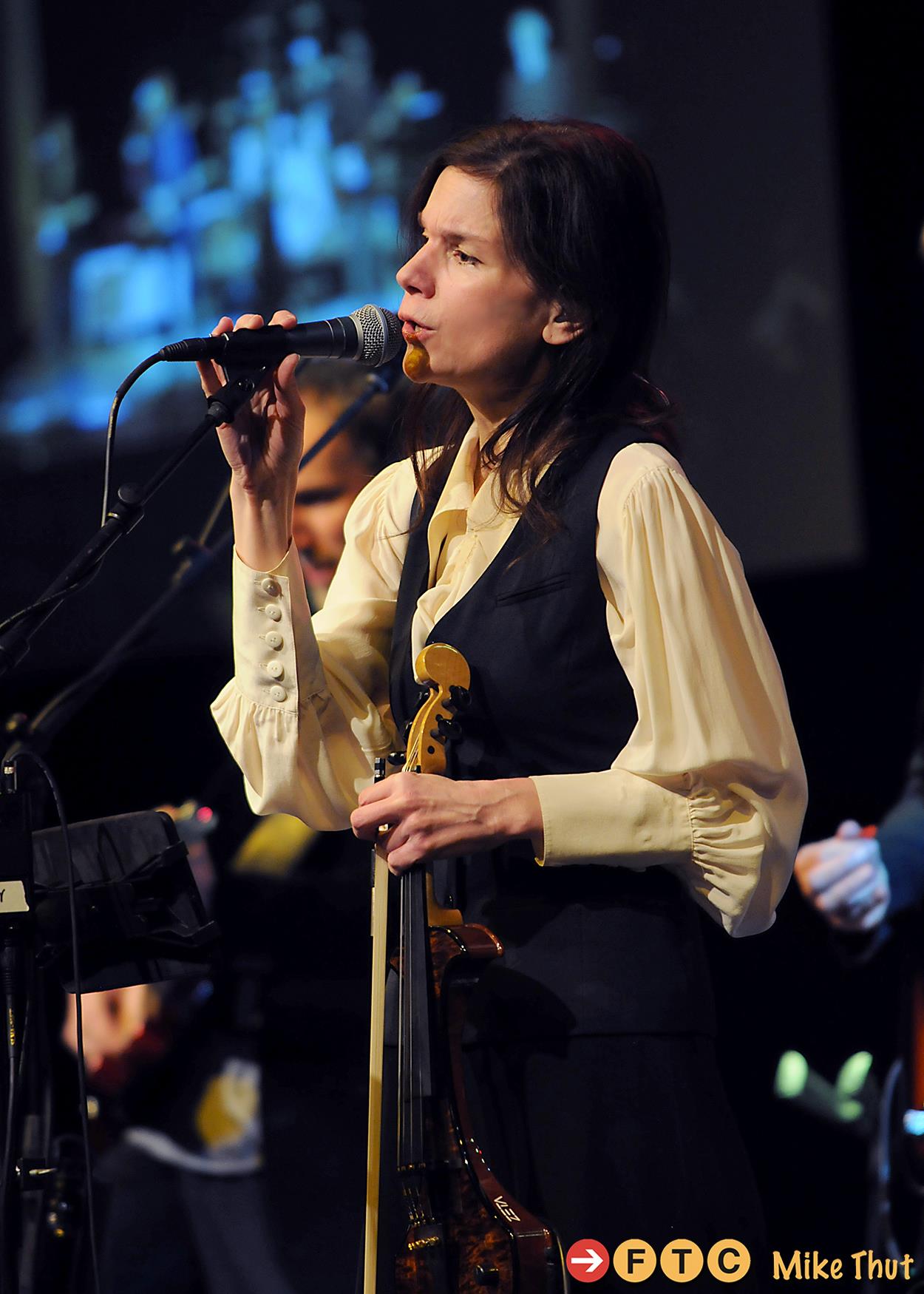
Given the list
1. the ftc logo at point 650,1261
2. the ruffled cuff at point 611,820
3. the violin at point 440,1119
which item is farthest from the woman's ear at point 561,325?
the ftc logo at point 650,1261

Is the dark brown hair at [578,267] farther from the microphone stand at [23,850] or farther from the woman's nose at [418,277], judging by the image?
the microphone stand at [23,850]

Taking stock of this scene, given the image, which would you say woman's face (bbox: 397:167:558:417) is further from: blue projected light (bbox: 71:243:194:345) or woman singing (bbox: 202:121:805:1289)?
blue projected light (bbox: 71:243:194:345)

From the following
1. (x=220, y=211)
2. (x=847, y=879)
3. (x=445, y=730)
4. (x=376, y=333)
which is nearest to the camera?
(x=445, y=730)

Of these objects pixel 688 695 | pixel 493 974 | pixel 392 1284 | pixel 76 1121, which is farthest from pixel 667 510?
pixel 76 1121

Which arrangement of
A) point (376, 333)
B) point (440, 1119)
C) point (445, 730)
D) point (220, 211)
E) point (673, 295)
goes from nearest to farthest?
point (440, 1119) → point (445, 730) → point (376, 333) → point (673, 295) → point (220, 211)

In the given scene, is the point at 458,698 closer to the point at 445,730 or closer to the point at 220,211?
the point at 445,730

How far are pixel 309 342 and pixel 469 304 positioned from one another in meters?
0.19

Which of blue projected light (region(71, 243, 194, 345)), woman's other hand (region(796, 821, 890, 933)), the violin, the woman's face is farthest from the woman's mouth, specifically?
blue projected light (region(71, 243, 194, 345))

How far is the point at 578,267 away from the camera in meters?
1.67

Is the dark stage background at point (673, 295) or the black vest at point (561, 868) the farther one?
the dark stage background at point (673, 295)

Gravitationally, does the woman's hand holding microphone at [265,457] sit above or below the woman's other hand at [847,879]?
above

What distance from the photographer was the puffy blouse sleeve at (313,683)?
67.0 inches

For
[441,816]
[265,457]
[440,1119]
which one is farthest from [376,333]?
[440,1119]

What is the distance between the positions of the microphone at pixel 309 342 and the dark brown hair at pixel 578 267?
0.57 ft
